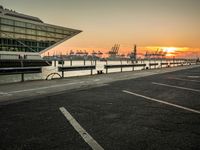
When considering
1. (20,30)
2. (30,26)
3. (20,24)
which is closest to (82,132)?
(20,30)

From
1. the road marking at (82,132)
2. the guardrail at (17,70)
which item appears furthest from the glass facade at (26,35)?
the road marking at (82,132)

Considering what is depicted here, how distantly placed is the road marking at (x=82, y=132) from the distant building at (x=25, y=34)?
80.1 meters

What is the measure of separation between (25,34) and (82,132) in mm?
92084

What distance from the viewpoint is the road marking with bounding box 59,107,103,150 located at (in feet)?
12.3

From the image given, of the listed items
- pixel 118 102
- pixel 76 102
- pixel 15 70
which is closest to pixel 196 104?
pixel 118 102

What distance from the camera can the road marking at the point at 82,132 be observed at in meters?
3.76

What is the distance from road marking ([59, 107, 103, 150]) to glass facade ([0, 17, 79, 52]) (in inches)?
3163

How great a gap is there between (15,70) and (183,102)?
34.5ft

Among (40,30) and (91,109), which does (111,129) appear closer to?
(91,109)

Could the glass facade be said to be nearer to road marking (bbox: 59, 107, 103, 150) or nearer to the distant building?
the distant building

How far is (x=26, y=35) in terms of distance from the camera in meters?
89.2

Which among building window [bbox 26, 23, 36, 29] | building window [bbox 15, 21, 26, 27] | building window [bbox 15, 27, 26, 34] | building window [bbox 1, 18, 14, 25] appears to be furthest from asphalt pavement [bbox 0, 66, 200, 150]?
building window [bbox 26, 23, 36, 29]

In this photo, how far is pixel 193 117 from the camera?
5.70 metres

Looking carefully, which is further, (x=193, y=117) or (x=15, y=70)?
(x=15, y=70)
